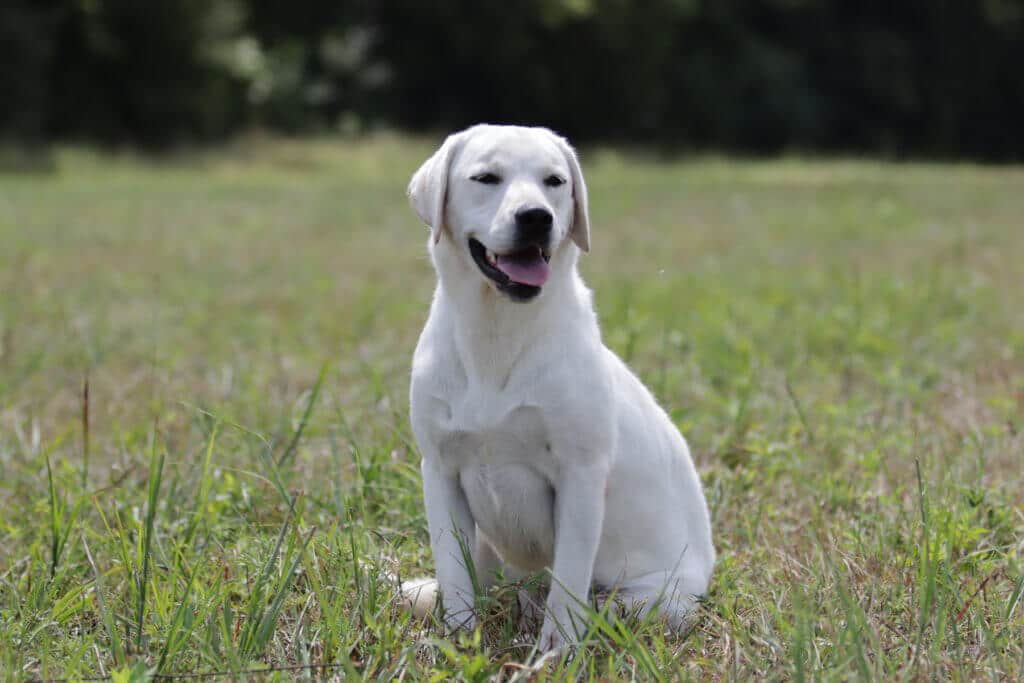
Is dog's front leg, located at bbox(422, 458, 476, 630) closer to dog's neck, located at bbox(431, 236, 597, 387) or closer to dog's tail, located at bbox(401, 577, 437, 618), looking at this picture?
dog's tail, located at bbox(401, 577, 437, 618)

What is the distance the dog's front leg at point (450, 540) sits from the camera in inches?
103

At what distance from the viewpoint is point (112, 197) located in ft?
50.1

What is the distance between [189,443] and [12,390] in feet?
3.88

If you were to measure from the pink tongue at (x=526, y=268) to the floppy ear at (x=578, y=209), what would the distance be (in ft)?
0.64

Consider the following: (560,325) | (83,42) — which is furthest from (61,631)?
(83,42)

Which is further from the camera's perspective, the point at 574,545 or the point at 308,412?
the point at 308,412

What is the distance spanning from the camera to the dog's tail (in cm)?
271

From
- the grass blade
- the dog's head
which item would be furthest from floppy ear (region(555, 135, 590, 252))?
the grass blade

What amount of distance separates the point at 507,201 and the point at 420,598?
0.99 meters

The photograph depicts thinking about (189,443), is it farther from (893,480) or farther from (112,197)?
(112,197)

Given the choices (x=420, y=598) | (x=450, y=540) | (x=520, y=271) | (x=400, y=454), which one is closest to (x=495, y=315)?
(x=520, y=271)

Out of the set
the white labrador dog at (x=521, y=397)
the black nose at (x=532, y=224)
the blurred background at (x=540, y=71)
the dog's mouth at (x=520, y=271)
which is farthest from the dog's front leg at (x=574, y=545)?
the blurred background at (x=540, y=71)

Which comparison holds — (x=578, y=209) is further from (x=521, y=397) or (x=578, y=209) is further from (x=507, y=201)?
(x=521, y=397)

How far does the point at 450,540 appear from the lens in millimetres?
2668
